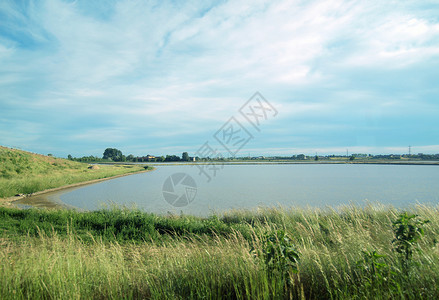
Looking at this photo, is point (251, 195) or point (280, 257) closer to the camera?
point (280, 257)

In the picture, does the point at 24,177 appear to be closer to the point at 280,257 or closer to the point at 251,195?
the point at 251,195

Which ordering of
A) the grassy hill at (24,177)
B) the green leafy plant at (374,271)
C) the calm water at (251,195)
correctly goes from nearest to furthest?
the green leafy plant at (374,271)
the calm water at (251,195)
the grassy hill at (24,177)

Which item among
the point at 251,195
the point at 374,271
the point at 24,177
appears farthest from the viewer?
the point at 24,177

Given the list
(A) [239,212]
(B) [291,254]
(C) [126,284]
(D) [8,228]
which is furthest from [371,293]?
(D) [8,228]

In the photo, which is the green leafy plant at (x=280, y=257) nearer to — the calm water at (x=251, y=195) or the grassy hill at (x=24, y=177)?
the calm water at (x=251, y=195)

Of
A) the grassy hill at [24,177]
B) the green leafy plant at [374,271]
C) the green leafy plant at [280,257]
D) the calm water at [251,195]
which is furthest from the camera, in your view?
the grassy hill at [24,177]

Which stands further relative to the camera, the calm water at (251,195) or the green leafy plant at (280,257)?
the calm water at (251,195)

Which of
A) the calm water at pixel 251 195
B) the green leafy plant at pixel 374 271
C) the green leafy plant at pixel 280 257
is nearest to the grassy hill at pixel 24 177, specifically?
the calm water at pixel 251 195

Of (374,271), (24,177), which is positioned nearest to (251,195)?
(374,271)

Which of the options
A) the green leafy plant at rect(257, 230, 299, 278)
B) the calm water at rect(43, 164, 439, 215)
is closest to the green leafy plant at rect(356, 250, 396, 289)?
the green leafy plant at rect(257, 230, 299, 278)

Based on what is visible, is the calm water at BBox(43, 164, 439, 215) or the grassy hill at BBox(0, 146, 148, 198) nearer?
the calm water at BBox(43, 164, 439, 215)

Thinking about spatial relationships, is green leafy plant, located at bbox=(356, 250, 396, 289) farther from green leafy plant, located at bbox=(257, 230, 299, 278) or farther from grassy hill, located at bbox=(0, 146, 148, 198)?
grassy hill, located at bbox=(0, 146, 148, 198)

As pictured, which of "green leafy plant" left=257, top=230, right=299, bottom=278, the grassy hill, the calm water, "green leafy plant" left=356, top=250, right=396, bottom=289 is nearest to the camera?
"green leafy plant" left=356, top=250, right=396, bottom=289

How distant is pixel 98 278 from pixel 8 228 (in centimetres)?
754
